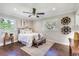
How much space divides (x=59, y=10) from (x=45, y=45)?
713 millimetres

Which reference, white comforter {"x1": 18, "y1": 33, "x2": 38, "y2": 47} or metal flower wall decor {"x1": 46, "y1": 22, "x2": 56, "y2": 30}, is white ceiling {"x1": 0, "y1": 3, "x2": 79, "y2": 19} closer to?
metal flower wall decor {"x1": 46, "y1": 22, "x2": 56, "y2": 30}

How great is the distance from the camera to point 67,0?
60.6 inches

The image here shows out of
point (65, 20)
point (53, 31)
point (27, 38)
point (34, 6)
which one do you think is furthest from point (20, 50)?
point (65, 20)

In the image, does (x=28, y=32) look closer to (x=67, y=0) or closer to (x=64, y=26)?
(x=64, y=26)

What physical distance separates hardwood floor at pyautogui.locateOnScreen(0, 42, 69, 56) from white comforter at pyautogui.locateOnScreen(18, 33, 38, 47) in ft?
0.32

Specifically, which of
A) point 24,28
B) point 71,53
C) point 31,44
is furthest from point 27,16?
point 71,53

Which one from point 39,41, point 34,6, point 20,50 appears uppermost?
point 34,6

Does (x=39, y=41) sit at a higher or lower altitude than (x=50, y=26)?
lower

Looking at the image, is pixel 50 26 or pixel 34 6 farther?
pixel 50 26

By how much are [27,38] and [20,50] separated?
264 millimetres

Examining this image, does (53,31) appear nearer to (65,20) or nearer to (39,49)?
(65,20)

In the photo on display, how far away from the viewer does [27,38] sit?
156cm

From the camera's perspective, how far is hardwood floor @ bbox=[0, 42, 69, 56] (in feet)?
5.16

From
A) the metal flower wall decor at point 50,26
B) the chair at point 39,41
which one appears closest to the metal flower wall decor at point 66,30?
the metal flower wall decor at point 50,26
